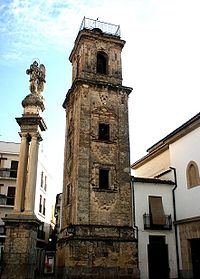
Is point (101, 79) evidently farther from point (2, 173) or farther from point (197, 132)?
point (2, 173)

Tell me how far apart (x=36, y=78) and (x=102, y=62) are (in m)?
8.20

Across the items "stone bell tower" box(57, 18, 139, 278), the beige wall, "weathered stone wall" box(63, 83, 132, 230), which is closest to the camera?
"stone bell tower" box(57, 18, 139, 278)

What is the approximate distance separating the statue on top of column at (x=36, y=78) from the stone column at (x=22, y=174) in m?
2.96

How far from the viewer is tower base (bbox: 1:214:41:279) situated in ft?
47.1

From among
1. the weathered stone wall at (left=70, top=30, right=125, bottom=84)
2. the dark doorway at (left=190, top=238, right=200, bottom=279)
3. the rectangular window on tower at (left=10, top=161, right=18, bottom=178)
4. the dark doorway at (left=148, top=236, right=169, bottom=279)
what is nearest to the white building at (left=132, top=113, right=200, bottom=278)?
the dark doorway at (left=190, top=238, right=200, bottom=279)

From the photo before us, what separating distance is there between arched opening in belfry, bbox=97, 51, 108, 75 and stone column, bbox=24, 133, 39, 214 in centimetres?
1000

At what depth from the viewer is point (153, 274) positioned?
70.1 ft

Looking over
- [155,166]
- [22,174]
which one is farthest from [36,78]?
[155,166]

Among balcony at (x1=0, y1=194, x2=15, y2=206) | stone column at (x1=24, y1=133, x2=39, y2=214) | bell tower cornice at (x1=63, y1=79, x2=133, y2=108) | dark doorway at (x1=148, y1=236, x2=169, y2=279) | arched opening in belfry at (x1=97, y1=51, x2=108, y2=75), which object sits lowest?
dark doorway at (x1=148, y1=236, x2=169, y2=279)

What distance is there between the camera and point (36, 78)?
1886 centimetres

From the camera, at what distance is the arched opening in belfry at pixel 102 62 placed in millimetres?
25330

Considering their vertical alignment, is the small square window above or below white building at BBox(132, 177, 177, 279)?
above

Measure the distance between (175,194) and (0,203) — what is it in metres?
18.4

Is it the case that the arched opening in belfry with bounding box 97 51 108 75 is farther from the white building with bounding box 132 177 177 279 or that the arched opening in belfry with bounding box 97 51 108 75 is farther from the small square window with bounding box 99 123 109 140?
the white building with bounding box 132 177 177 279
